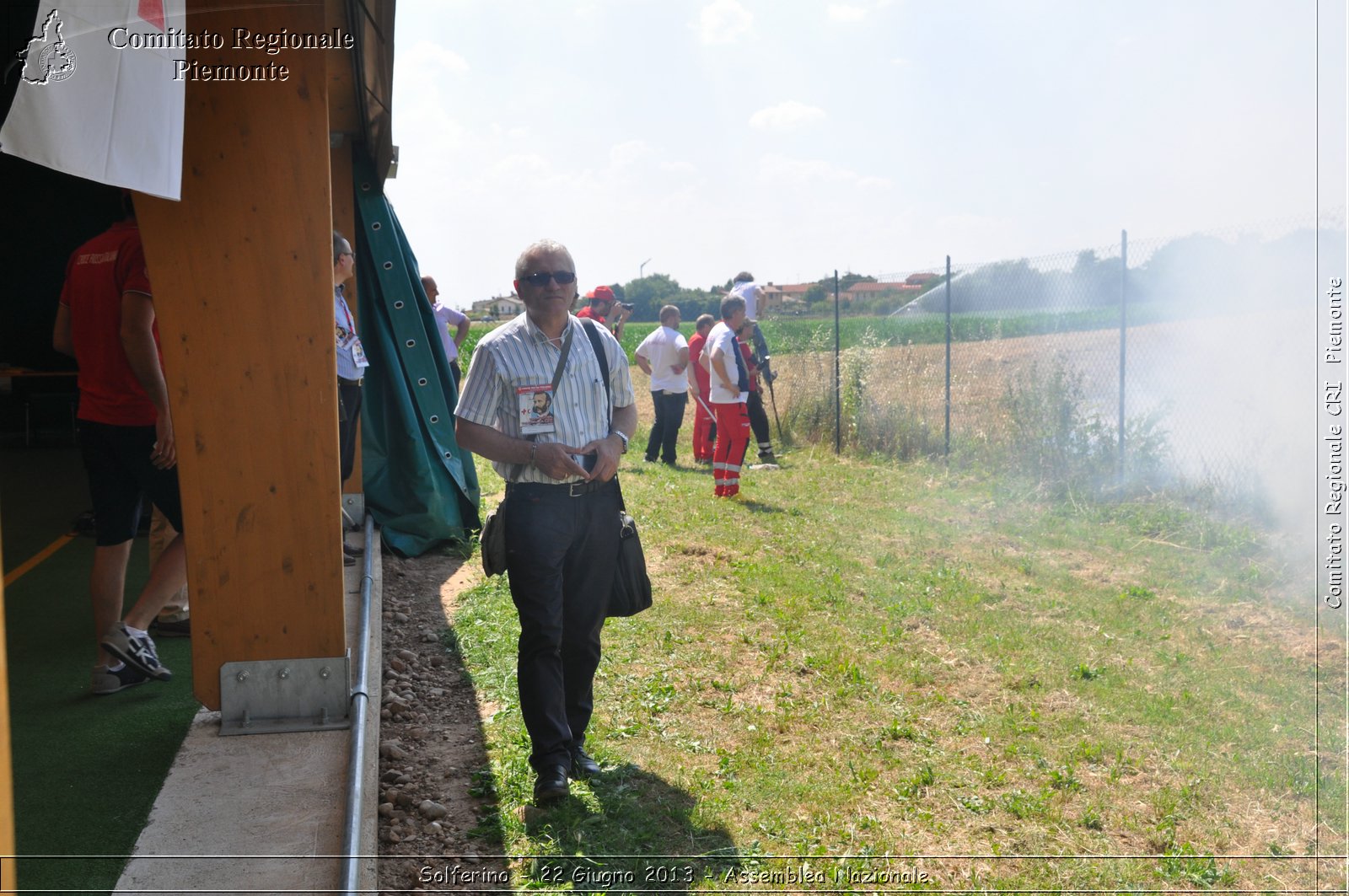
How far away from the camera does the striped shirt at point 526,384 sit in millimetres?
3889

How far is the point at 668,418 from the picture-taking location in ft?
42.2

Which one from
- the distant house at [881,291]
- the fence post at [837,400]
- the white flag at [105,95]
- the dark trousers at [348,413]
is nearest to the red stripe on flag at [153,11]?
the white flag at [105,95]

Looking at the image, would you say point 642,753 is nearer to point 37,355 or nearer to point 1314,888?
point 1314,888

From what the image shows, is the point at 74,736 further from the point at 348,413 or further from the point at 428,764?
the point at 348,413

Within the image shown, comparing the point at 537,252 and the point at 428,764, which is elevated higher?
the point at 537,252

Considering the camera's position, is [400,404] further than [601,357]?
Yes

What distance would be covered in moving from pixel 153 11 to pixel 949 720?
4095 millimetres

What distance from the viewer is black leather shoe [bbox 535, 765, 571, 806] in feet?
12.7

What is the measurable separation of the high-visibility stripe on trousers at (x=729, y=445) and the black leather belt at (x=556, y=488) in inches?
234

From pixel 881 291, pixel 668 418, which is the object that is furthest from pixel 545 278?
pixel 881 291

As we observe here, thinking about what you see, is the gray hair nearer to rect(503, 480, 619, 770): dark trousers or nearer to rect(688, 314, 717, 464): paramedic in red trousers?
rect(503, 480, 619, 770): dark trousers

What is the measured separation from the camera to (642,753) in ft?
14.8

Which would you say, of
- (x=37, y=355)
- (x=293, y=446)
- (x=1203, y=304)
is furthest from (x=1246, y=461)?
(x=37, y=355)

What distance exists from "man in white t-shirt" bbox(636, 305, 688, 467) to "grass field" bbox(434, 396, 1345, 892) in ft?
14.7
